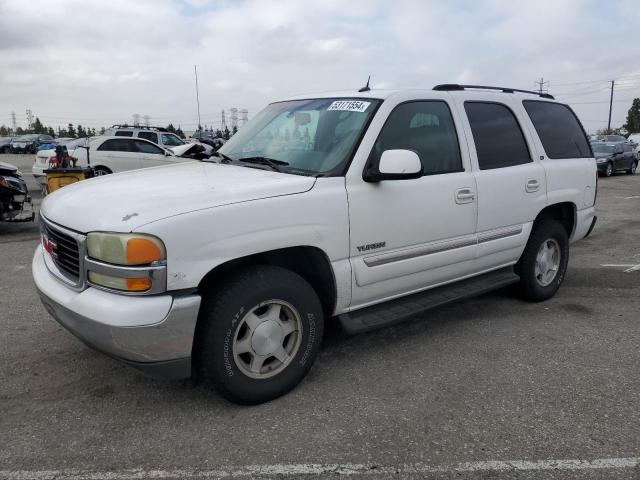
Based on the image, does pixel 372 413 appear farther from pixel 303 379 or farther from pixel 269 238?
pixel 269 238

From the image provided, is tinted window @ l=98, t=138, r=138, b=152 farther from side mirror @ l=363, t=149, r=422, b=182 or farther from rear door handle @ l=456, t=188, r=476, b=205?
side mirror @ l=363, t=149, r=422, b=182

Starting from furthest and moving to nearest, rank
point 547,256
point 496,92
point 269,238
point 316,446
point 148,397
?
point 547,256 < point 496,92 < point 148,397 < point 269,238 < point 316,446

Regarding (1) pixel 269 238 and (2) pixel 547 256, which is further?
(2) pixel 547 256

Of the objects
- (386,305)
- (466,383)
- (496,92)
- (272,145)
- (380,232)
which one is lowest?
(466,383)

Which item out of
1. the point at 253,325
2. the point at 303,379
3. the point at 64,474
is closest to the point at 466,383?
the point at 303,379

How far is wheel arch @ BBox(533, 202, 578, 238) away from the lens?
495 centimetres

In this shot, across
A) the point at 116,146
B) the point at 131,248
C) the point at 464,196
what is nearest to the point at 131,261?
the point at 131,248

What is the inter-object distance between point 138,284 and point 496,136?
122 inches

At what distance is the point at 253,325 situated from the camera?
9.72 feet

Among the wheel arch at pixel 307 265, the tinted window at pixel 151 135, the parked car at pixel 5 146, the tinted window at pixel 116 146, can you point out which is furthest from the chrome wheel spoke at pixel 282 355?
the parked car at pixel 5 146

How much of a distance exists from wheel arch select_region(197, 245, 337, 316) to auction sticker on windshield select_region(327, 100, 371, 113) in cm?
108

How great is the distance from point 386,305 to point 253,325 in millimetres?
1080

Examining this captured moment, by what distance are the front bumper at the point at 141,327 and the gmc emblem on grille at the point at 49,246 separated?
465mm

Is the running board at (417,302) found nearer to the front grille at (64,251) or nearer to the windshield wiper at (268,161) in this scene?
the windshield wiper at (268,161)
